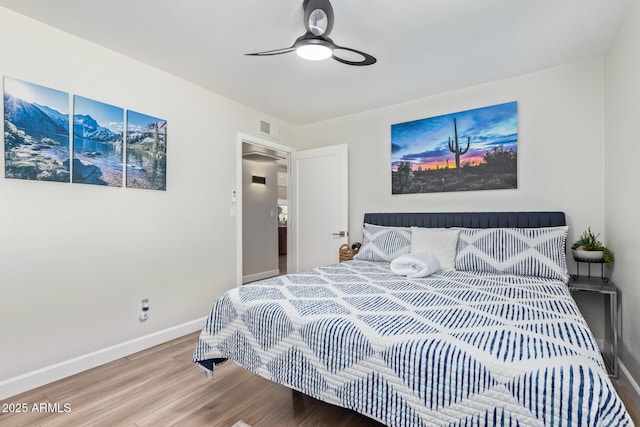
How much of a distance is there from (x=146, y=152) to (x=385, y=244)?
2383 millimetres

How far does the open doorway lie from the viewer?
5.51m

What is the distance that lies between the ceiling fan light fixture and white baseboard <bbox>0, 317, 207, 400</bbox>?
269 cm

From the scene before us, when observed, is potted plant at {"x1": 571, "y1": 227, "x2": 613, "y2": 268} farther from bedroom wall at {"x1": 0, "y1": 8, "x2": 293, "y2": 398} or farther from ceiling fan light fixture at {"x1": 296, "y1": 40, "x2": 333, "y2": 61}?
bedroom wall at {"x1": 0, "y1": 8, "x2": 293, "y2": 398}

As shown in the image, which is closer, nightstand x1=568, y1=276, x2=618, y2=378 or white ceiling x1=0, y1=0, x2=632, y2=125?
white ceiling x1=0, y1=0, x2=632, y2=125

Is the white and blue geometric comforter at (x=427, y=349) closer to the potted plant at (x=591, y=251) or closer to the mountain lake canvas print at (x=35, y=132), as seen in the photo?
the potted plant at (x=591, y=251)

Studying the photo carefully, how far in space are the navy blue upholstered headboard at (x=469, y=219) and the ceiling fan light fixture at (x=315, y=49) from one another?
212 cm

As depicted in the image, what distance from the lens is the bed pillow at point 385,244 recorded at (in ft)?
10.2

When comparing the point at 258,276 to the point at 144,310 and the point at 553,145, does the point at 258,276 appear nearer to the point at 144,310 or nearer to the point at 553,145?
the point at 144,310

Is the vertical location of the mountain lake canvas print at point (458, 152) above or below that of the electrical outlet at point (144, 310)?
above

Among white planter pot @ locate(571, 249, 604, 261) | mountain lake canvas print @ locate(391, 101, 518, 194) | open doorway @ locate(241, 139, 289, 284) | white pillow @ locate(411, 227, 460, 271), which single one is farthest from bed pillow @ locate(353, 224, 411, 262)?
open doorway @ locate(241, 139, 289, 284)

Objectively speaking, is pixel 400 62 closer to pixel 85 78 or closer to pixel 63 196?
pixel 85 78

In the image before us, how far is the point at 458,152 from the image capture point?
3383mm

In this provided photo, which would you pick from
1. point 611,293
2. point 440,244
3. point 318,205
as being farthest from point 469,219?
point 318,205

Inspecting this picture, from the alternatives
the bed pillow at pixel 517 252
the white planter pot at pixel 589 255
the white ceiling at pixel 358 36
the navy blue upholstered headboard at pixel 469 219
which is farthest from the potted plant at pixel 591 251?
the white ceiling at pixel 358 36
